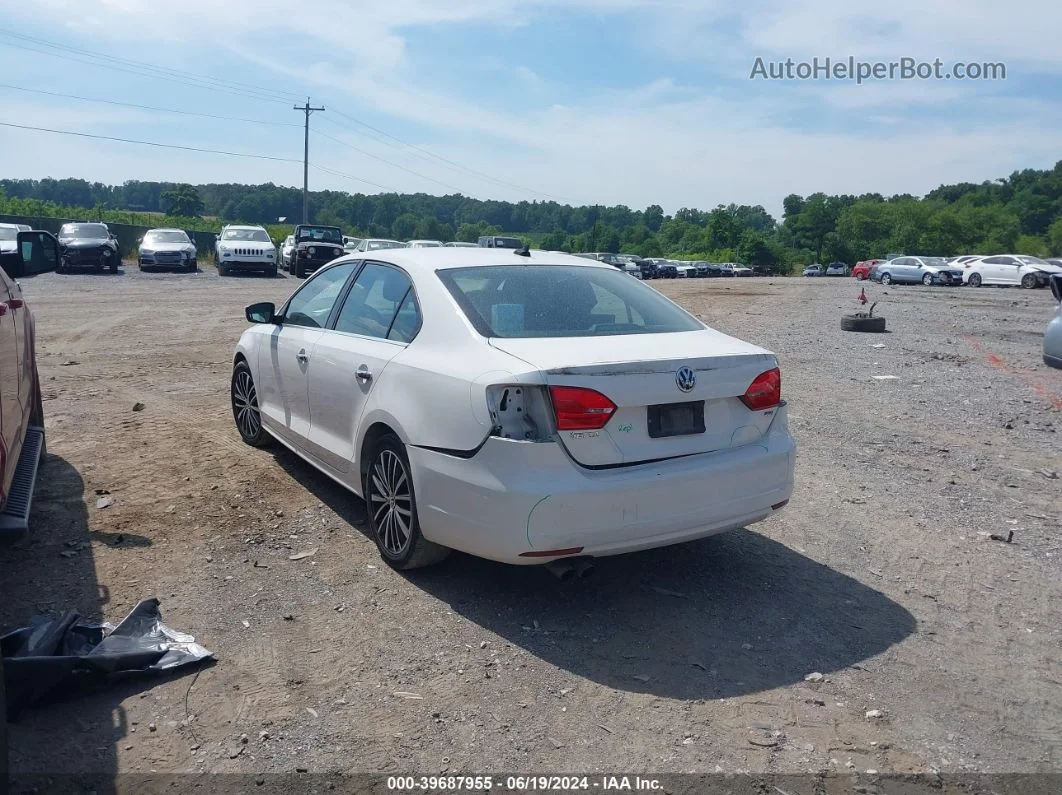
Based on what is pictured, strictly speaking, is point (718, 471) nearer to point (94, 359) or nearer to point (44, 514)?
point (44, 514)

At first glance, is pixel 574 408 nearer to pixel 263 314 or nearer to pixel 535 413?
pixel 535 413

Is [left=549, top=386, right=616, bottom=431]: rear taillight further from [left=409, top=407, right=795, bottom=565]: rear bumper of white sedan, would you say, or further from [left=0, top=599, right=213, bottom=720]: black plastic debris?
[left=0, top=599, right=213, bottom=720]: black plastic debris

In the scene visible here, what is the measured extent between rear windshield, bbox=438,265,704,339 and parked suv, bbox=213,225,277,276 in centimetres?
2981

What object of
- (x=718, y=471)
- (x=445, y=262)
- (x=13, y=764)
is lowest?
Result: (x=13, y=764)

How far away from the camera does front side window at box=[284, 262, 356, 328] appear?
6.00 metres

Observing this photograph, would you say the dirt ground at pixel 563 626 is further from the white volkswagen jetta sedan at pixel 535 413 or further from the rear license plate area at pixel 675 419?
the rear license plate area at pixel 675 419

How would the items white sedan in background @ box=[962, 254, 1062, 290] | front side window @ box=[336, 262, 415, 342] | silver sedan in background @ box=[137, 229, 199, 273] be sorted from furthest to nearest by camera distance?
white sedan in background @ box=[962, 254, 1062, 290] → silver sedan in background @ box=[137, 229, 199, 273] → front side window @ box=[336, 262, 415, 342]

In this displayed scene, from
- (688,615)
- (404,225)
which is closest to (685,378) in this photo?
(688,615)

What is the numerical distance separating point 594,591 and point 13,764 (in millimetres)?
2606

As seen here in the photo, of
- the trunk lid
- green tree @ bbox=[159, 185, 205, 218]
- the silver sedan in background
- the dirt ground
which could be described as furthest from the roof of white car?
green tree @ bbox=[159, 185, 205, 218]

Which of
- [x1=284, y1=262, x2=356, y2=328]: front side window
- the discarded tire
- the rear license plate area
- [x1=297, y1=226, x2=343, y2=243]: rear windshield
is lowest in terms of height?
the discarded tire

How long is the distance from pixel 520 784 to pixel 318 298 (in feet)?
12.8

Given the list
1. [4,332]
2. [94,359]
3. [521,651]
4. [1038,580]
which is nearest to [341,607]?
[521,651]

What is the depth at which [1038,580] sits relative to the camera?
4.92 m
